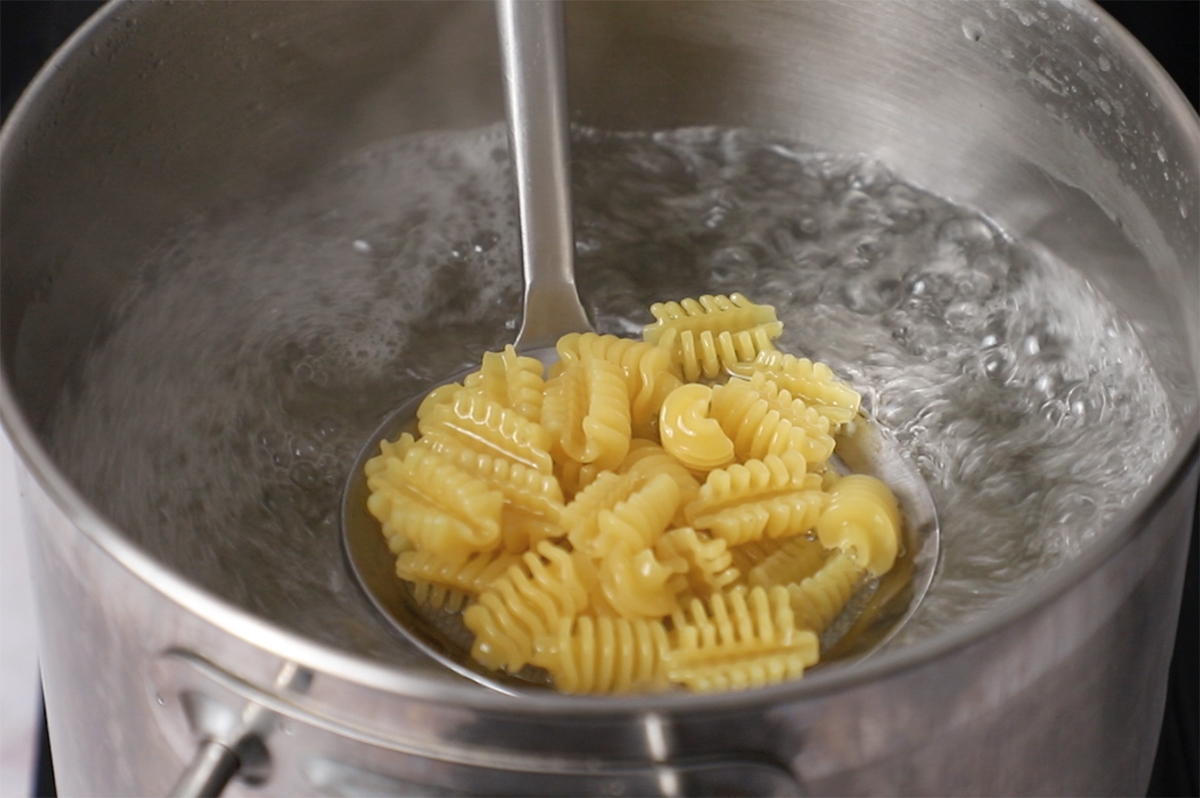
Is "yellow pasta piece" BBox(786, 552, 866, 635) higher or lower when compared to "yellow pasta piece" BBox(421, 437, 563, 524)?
lower

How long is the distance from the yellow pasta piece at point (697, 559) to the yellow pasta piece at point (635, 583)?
2cm

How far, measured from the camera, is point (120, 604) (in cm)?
44

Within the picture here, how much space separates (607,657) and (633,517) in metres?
0.07

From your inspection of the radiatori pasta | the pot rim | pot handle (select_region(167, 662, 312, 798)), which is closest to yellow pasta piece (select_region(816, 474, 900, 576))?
the radiatori pasta

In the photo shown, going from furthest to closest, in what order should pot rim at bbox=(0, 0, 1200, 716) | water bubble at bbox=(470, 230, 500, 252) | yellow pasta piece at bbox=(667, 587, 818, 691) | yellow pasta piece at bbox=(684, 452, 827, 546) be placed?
water bubble at bbox=(470, 230, 500, 252) → yellow pasta piece at bbox=(684, 452, 827, 546) → yellow pasta piece at bbox=(667, 587, 818, 691) → pot rim at bbox=(0, 0, 1200, 716)

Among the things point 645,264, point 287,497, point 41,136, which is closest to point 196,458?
point 287,497

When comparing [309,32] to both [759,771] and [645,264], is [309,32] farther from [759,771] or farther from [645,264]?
[759,771]

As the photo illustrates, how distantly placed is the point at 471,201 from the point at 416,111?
68 mm

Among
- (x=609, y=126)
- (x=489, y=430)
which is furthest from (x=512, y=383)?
(x=609, y=126)

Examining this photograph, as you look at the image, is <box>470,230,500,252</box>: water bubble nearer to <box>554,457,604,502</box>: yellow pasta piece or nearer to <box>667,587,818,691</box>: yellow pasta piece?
<box>554,457,604,502</box>: yellow pasta piece

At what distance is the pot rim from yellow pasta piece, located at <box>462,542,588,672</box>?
6.9 inches

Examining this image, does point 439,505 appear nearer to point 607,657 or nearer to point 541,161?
point 607,657

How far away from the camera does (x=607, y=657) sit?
1.80 feet

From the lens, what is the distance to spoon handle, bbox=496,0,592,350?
2.38 ft
